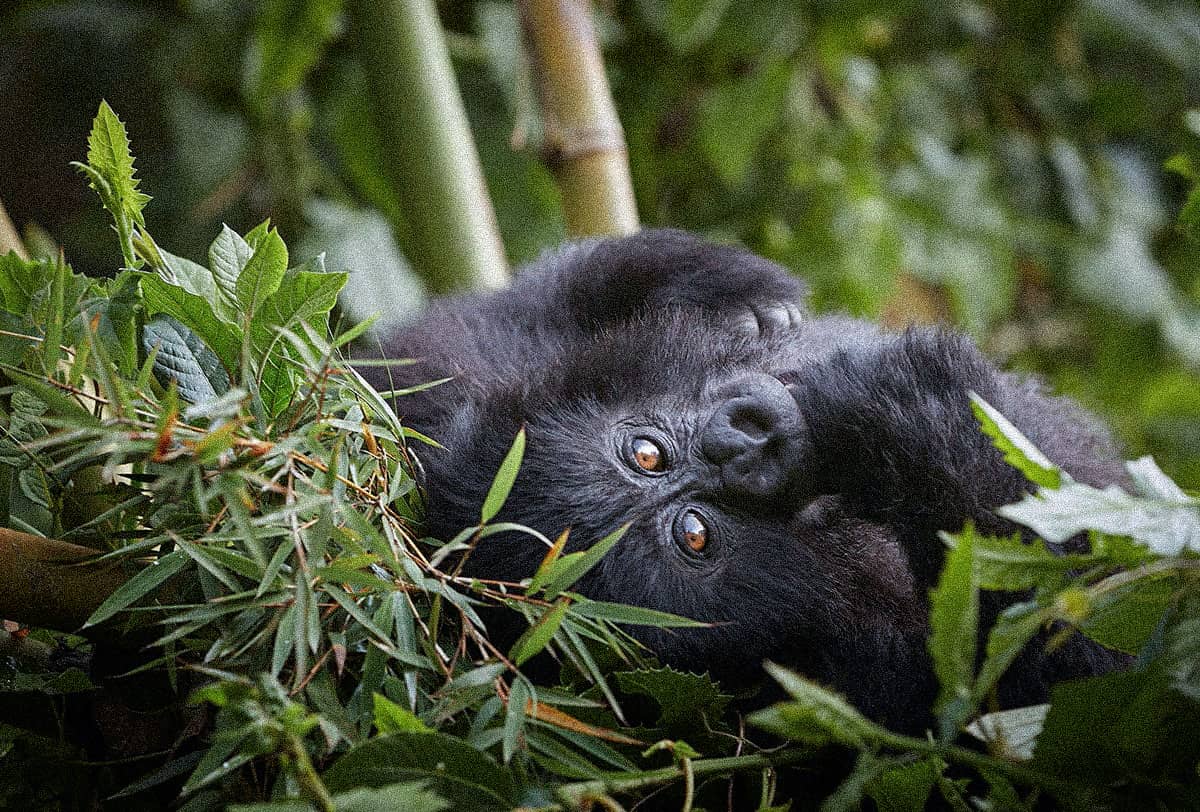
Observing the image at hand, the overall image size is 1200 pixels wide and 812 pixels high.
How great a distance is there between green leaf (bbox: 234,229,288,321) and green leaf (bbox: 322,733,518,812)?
0.40m

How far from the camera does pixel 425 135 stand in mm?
2014

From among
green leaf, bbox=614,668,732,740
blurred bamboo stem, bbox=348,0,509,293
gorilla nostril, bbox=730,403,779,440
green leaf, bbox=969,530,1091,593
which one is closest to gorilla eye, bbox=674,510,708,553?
gorilla nostril, bbox=730,403,779,440

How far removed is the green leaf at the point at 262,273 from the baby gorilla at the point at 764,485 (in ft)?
1.03

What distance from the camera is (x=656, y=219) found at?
11.3 ft

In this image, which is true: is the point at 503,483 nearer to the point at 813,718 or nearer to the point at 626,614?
the point at 626,614

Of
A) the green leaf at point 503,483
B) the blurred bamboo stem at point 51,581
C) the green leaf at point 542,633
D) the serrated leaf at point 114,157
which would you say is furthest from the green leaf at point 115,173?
the green leaf at point 542,633

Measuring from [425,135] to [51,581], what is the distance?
1.27 m

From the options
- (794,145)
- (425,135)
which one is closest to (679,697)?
(425,135)

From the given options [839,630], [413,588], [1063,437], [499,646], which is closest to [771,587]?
[839,630]

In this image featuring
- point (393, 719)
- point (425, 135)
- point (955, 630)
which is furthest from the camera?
point (425, 135)

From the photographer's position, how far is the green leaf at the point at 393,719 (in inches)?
32.3

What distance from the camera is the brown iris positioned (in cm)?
124

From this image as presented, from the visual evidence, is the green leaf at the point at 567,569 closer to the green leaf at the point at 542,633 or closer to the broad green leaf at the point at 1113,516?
the green leaf at the point at 542,633

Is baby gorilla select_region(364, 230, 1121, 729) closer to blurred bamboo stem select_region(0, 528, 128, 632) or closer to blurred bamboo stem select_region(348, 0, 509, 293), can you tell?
blurred bamboo stem select_region(0, 528, 128, 632)
